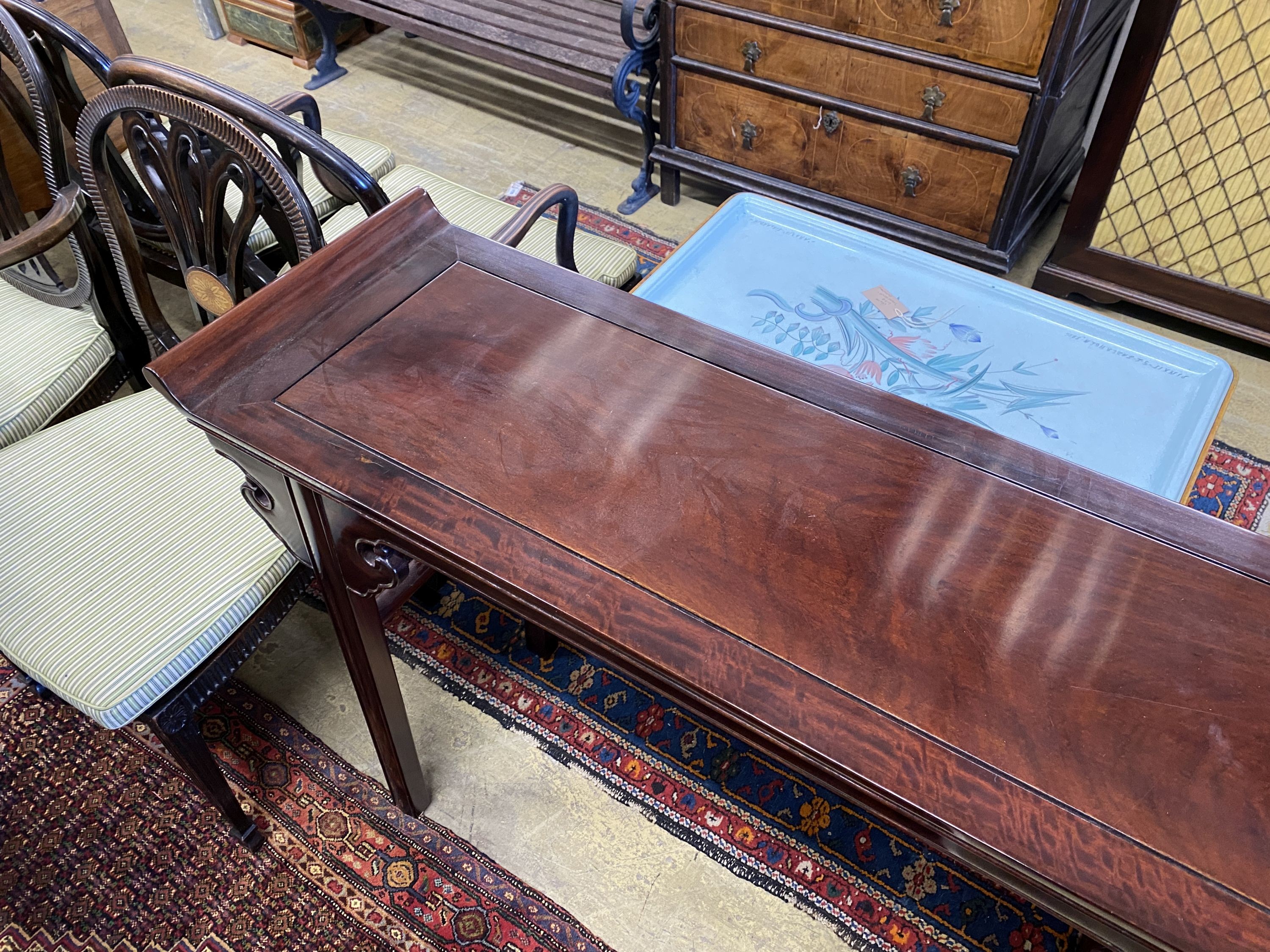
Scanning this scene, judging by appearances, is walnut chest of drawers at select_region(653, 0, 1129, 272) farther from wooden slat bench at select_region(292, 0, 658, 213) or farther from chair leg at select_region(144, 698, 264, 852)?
chair leg at select_region(144, 698, 264, 852)

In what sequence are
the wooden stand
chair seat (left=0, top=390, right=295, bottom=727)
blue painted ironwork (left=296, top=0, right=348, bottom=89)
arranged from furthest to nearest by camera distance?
the wooden stand, blue painted ironwork (left=296, top=0, right=348, bottom=89), chair seat (left=0, top=390, right=295, bottom=727)

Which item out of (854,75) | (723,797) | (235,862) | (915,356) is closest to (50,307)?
(235,862)

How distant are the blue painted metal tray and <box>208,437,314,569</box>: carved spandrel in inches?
32.1

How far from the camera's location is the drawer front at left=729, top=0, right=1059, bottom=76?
2021 mm

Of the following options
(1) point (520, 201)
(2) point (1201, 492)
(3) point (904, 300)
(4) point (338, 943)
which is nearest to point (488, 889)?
(4) point (338, 943)

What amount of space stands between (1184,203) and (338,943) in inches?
97.0

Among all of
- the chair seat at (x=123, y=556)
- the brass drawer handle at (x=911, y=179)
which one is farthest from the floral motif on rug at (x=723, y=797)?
the brass drawer handle at (x=911, y=179)

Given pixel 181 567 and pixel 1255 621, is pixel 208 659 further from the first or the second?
pixel 1255 621

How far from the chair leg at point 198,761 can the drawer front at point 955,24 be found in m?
2.09

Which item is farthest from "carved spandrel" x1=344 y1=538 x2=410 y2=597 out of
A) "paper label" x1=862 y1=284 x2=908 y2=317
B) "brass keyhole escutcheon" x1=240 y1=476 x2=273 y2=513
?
"paper label" x1=862 y1=284 x2=908 y2=317

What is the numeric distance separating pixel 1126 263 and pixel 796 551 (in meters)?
2.00

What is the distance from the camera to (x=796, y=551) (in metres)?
0.91

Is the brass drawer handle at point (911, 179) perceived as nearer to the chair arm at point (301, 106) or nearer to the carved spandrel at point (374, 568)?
the chair arm at point (301, 106)

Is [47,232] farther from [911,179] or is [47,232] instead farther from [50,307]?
[911,179]
